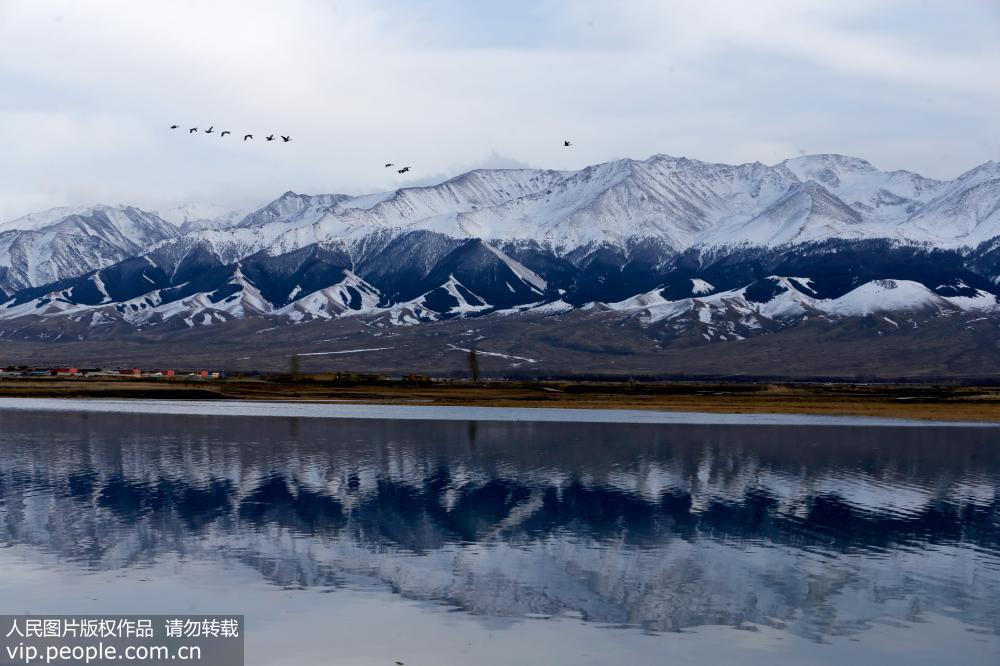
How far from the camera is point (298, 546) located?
4250 centimetres

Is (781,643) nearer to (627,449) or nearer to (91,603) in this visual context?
(91,603)

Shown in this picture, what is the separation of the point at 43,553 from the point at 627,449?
4737 centimetres

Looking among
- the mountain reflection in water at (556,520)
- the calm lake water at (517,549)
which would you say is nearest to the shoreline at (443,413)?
the mountain reflection in water at (556,520)

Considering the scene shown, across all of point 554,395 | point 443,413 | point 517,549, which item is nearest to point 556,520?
point 517,549

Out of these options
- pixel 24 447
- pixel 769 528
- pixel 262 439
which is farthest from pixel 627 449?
pixel 24 447

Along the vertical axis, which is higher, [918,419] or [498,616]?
[498,616]

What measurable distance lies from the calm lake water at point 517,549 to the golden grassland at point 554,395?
5841 centimetres

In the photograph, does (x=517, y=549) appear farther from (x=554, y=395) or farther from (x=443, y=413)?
(x=554, y=395)

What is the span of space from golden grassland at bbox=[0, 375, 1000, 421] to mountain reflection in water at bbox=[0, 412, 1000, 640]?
52.3m

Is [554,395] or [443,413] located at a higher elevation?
[443,413]

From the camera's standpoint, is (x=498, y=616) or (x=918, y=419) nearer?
(x=498, y=616)

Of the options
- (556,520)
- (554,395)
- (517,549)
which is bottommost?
(554,395)

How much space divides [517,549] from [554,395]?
11254 cm

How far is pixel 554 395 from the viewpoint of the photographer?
509ft
